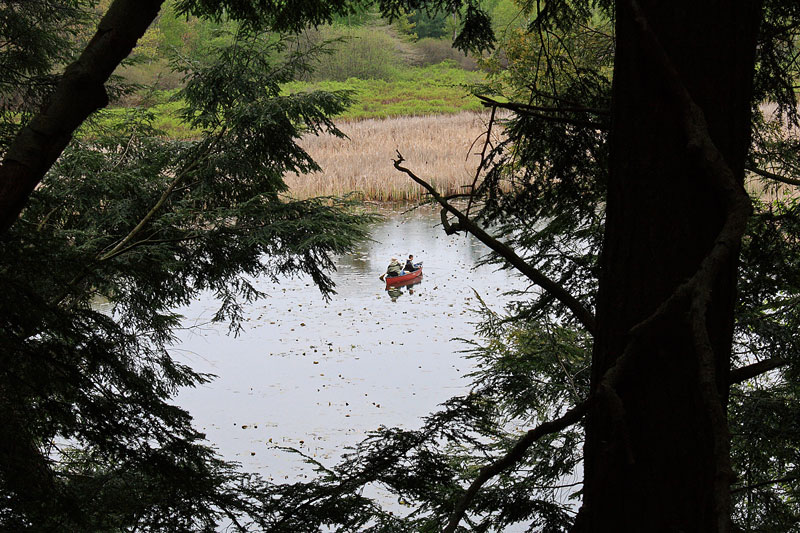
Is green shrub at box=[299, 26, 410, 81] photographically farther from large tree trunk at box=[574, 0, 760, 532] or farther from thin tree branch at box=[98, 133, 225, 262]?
large tree trunk at box=[574, 0, 760, 532]

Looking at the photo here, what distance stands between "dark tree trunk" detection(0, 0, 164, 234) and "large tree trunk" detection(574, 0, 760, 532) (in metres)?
0.80

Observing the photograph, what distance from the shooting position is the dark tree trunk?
1.13 meters

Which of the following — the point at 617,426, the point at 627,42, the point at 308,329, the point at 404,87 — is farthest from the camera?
the point at 404,87

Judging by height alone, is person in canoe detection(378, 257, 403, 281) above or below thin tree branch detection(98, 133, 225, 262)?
above

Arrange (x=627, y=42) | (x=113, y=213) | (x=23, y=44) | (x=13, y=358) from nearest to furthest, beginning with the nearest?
(x=627, y=42), (x=13, y=358), (x=23, y=44), (x=113, y=213)

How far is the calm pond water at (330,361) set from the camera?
6.88m

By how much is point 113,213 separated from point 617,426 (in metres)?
4.19

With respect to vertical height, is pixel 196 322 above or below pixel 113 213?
above

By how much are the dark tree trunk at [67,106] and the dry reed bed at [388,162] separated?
825cm

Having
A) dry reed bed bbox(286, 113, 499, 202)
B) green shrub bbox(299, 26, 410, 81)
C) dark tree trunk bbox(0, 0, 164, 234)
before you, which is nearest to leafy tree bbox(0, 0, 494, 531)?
dark tree trunk bbox(0, 0, 164, 234)

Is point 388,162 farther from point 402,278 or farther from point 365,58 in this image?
point 365,58

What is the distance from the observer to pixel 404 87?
2273 cm

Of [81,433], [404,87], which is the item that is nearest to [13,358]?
[81,433]

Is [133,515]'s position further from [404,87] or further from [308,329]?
[404,87]
